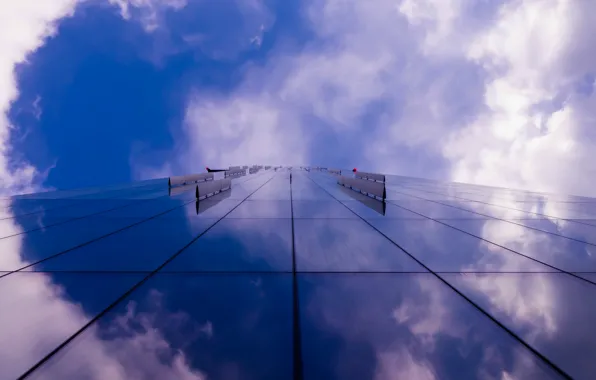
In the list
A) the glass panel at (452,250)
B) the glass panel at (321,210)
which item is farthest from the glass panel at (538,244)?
the glass panel at (321,210)

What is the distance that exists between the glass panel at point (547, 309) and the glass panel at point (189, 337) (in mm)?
2869

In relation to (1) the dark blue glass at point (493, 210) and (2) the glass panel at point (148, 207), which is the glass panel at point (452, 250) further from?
(2) the glass panel at point (148, 207)

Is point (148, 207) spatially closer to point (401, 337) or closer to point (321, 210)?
point (321, 210)

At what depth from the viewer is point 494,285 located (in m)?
4.62

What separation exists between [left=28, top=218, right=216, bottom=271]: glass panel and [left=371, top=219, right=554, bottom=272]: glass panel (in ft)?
17.2

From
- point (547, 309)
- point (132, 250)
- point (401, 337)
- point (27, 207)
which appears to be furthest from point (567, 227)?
point (27, 207)

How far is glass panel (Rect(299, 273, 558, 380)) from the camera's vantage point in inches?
112

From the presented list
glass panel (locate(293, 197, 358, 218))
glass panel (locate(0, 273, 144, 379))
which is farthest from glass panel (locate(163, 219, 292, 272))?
glass panel (locate(293, 197, 358, 218))

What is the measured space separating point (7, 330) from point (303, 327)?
3584 mm

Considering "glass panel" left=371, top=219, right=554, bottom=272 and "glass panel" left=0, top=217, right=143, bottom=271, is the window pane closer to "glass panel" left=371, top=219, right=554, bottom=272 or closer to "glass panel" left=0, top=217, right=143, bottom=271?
"glass panel" left=371, top=219, right=554, bottom=272

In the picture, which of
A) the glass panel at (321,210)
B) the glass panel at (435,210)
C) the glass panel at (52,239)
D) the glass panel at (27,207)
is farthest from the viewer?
the glass panel at (27,207)

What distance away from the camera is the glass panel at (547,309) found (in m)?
3.09

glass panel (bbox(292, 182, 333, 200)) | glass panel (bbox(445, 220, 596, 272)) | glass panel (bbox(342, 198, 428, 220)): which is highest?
glass panel (bbox(292, 182, 333, 200))

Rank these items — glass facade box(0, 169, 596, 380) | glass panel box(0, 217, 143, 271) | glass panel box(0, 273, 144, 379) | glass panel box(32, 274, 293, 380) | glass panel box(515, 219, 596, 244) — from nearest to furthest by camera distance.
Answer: glass panel box(32, 274, 293, 380), glass facade box(0, 169, 596, 380), glass panel box(0, 273, 144, 379), glass panel box(0, 217, 143, 271), glass panel box(515, 219, 596, 244)
